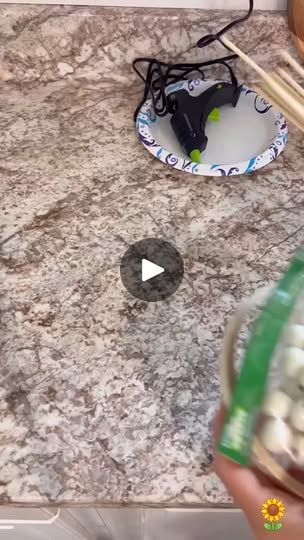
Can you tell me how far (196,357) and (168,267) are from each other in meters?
0.12

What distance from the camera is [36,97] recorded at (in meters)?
0.94

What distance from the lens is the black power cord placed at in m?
0.91

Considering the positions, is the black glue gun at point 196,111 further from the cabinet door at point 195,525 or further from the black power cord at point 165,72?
the cabinet door at point 195,525

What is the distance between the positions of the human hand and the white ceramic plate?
0.39 m

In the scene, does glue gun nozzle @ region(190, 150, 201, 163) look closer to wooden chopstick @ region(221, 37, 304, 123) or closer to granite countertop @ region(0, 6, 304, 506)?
granite countertop @ region(0, 6, 304, 506)

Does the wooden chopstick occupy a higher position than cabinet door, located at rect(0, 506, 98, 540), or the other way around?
the wooden chopstick

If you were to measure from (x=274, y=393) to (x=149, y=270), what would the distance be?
0.28m

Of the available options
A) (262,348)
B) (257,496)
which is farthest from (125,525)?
(262,348)

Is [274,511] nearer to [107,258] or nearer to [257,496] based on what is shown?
[257,496]

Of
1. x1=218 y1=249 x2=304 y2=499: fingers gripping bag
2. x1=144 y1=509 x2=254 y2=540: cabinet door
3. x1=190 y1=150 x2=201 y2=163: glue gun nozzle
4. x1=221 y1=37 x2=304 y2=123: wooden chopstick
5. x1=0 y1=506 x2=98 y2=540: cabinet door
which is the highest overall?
x1=221 y1=37 x2=304 y2=123: wooden chopstick

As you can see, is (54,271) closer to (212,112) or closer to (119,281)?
(119,281)

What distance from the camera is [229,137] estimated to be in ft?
2.94
